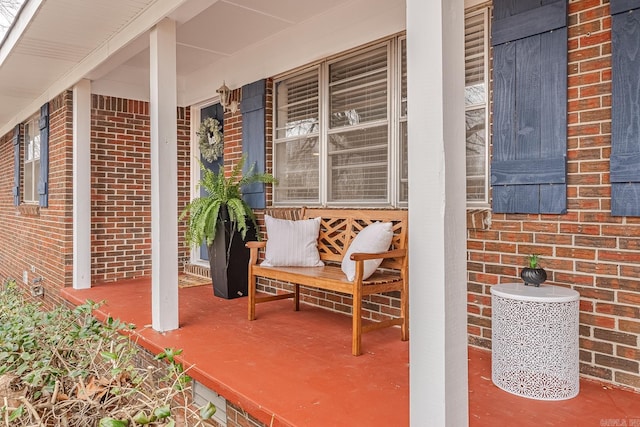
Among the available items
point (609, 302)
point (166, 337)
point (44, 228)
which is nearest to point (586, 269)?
point (609, 302)

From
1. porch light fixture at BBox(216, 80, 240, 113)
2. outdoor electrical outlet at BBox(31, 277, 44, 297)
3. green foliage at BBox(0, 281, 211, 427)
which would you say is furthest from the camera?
outdoor electrical outlet at BBox(31, 277, 44, 297)

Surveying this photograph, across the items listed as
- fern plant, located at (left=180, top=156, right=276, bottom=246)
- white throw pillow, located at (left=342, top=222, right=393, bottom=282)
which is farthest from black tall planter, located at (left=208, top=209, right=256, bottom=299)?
white throw pillow, located at (left=342, top=222, right=393, bottom=282)

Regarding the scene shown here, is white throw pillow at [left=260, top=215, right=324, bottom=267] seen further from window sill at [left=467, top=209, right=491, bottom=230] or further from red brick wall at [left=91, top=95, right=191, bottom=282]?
red brick wall at [left=91, top=95, right=191, bottom=282]

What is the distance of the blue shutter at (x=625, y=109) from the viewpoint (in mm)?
2109

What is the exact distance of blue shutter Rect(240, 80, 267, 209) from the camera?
4371 millimetres

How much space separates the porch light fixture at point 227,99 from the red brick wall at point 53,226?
67.7 inches

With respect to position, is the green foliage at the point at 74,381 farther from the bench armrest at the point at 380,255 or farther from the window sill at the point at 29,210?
the window sill at the point at 29,210

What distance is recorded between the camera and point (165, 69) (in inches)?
126

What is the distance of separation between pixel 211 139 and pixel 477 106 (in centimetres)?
339

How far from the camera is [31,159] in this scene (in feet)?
22.4

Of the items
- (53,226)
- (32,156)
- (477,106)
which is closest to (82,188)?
(53,226)

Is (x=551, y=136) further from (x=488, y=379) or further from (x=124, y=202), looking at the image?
(x=124, y=202)

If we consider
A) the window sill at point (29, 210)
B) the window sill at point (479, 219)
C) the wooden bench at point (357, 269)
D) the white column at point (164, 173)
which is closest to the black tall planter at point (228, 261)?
the wooden bench at point (357, 269)

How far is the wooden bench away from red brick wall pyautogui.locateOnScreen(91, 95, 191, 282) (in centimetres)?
268
